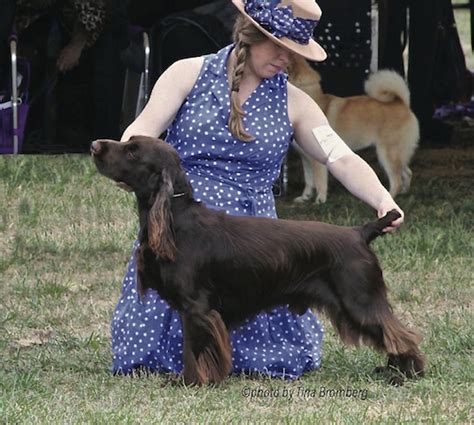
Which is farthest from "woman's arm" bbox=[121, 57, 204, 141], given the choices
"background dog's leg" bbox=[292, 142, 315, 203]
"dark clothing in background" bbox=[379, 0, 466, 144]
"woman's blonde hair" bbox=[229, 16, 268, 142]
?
"dark clothing in background" bbox=[379, 0, 466, 144]

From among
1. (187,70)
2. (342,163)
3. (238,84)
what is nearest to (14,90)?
(187,70)

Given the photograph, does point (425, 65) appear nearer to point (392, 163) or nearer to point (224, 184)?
point (392, 163)

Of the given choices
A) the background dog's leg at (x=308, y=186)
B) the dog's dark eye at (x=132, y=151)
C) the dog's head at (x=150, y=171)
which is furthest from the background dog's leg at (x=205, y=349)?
the background dog's leg at (x=308, y=186)

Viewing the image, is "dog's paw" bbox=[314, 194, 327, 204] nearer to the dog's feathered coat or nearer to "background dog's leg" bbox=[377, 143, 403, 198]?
"background dog's leg" bbox=[377, 143, 403, 198]

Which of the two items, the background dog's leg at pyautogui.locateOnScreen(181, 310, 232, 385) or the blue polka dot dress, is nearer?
the background dog's leg at pyautogui.locateOnScreen(181, 310, 232, 385)

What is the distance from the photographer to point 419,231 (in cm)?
726

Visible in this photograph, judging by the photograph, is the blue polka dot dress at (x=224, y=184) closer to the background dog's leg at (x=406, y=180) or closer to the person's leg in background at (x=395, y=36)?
the background dog's leg at (x=406, y=180)

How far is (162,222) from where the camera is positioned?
3.98 m

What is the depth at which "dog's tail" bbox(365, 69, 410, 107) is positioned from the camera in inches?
343

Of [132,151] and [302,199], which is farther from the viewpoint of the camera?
[302,199]

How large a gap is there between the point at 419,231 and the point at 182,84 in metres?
3.06

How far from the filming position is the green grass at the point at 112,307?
4.00 metres

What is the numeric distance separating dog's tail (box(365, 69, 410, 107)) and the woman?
4143 millimetres

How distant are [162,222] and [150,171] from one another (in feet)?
0.55
